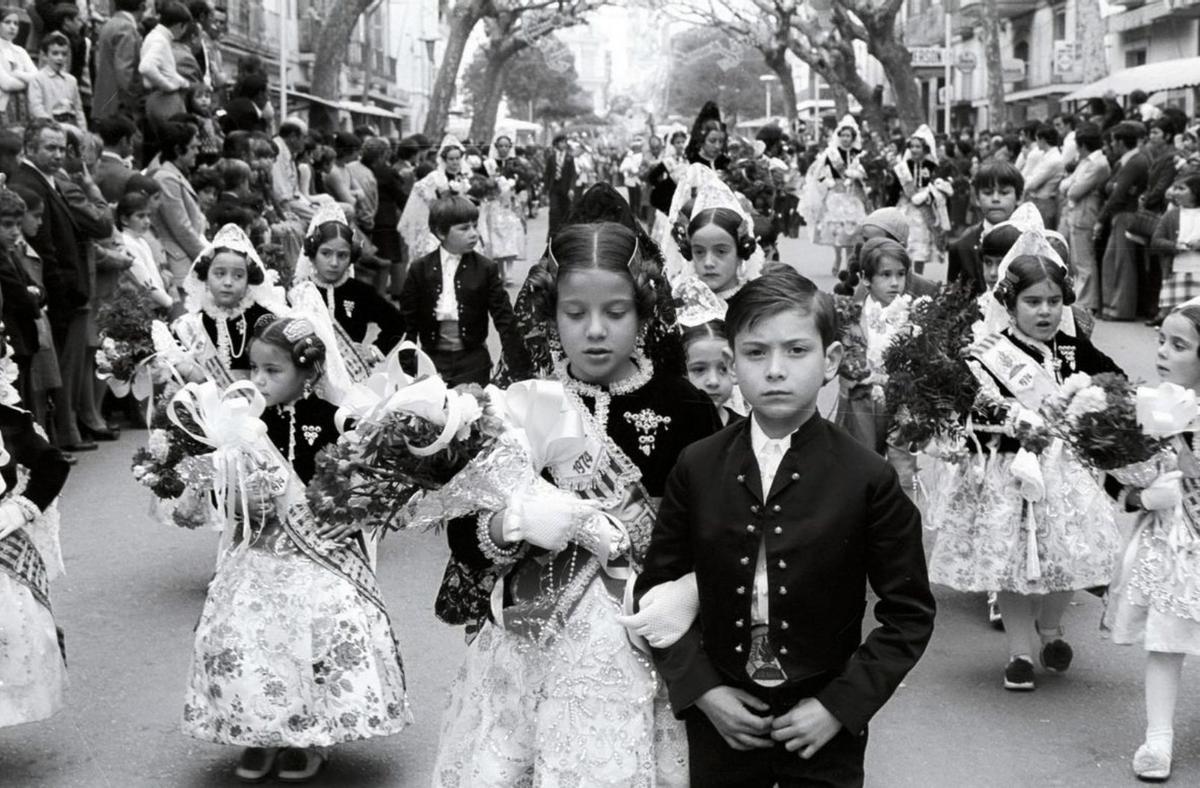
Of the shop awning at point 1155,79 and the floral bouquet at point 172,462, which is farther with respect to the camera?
the shop awning at point 1155,79

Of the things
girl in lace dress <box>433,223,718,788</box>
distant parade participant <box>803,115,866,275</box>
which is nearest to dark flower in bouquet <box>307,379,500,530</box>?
girl in lace dress <box>433,223,718,788</box>

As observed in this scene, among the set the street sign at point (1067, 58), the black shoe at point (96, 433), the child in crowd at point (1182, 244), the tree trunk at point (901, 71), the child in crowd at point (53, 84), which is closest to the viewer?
the black shoe at point (96, 433)

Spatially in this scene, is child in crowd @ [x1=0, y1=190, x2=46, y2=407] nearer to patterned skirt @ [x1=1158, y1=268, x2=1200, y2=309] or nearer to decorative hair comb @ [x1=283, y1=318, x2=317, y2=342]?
decorative hair comb @ [x1=283, y1=318, x2=317, y2=342]

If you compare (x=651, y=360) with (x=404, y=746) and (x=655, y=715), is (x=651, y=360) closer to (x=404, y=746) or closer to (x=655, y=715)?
(x=655, y=715)

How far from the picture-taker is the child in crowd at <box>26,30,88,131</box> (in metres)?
13.8

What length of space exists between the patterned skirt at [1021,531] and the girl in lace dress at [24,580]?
320 centimetres

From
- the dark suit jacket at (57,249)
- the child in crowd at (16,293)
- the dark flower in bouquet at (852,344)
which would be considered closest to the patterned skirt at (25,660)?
the dark flower in bouquet at (852,344)

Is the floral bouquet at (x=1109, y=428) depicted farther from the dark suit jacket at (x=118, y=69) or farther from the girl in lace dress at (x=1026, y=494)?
the dark suit jacket at (x=118, y=69)

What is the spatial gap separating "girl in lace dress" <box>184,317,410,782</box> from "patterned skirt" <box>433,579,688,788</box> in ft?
3.48

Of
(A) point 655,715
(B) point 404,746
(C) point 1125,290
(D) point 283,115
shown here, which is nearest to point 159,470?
(B) point 404,746

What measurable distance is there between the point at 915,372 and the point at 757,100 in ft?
Answer: 342

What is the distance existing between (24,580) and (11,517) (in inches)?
8.8

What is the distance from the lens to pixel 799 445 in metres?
3.32

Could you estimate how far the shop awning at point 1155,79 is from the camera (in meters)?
26.9
